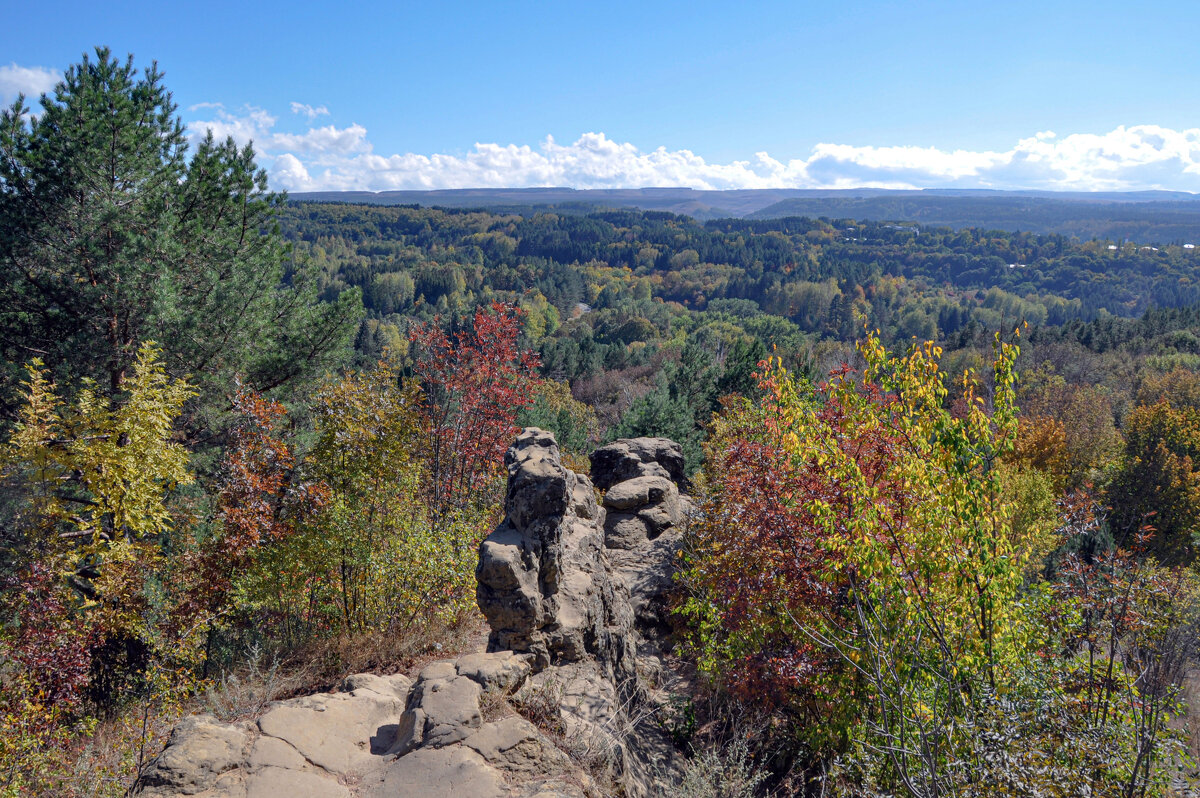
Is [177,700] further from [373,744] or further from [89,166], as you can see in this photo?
[89,166]

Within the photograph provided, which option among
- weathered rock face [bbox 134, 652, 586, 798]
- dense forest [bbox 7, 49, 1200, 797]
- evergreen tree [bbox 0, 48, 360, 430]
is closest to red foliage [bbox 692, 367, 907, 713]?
dense forest [bbox 7, 49, 1200, 797]

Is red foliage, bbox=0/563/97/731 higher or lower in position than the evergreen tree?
lower

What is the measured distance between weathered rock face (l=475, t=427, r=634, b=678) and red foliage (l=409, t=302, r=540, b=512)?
4043 millimetres

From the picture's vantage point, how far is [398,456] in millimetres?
11688

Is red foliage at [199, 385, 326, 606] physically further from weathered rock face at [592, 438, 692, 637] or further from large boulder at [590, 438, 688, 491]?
large boulder at [590, 438, 688, 491]

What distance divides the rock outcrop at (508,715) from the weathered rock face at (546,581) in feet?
0.07

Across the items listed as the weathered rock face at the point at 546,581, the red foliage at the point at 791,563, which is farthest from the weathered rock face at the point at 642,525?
the red foliage at the point at 791,563

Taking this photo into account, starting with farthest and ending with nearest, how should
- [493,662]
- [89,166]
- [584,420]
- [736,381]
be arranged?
[584,420] < [736,381] < [89,166] < [493,662]

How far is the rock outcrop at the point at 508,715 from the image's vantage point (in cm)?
635

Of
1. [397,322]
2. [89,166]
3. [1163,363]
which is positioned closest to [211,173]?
[89,166]

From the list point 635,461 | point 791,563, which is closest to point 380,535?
point 791,563

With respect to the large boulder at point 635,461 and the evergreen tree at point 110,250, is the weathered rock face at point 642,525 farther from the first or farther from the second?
the evergreen tree at point 110,250

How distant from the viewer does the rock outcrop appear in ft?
20.8

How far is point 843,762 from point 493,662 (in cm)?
530
